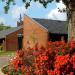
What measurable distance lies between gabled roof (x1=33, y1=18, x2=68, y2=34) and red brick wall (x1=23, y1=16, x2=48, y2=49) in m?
0.84

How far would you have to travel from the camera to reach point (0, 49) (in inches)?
2854

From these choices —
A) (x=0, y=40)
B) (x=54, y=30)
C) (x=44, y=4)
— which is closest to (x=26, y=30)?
(x=54, y=30)

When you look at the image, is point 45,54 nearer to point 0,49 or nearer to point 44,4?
point 44,4

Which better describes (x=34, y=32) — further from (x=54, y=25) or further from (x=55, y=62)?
(x=55, y=62)

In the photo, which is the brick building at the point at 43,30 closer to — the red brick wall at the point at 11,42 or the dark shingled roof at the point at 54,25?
the dark shingled roof at the point at 54,25

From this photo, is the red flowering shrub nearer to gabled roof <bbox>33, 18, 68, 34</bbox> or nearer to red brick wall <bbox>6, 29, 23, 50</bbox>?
gabled roof <bbox>33, 18, 68, 34</bbox>

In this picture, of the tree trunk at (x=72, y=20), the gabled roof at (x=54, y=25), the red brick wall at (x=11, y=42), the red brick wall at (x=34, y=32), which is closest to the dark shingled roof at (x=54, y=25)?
the gabled roof at (x=54, y=25)

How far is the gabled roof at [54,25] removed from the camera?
190 feet

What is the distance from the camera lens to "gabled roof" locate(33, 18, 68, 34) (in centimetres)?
5778

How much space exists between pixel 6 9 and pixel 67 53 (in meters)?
7.91

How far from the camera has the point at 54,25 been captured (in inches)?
2368

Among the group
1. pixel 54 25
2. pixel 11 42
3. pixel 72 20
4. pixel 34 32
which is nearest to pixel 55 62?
pixel 72 20

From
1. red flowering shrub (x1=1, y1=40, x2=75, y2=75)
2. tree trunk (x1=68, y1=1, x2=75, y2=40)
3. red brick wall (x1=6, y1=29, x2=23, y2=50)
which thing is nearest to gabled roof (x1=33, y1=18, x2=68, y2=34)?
red brick wall (x1=6, y1=29, x2=23, y2=50)

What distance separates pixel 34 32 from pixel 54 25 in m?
3.76
